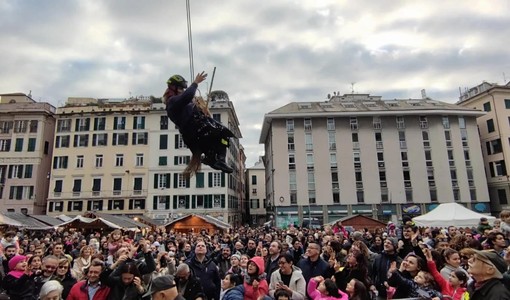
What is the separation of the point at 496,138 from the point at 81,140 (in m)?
52.7

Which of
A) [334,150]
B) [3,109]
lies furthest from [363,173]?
[3,109]

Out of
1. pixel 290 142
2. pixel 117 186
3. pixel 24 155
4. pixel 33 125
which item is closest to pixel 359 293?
pixel 290 142

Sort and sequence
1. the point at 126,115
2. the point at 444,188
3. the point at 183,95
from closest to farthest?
the point at 183,95
the point at 444,188
the point at 126,115

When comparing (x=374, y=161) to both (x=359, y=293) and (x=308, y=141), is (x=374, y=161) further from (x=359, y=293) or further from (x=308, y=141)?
(x=359, y=293)

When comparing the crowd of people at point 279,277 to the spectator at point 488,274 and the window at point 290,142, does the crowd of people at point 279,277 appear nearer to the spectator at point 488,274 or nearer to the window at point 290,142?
the spectator at point 488,274

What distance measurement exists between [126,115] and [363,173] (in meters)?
30.4

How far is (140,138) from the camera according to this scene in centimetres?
4406

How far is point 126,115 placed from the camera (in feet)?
145

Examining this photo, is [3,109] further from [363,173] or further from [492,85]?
[492,85]

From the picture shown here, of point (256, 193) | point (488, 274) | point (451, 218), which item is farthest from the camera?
point (256, 193)

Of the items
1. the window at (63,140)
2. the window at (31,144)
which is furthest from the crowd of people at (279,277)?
the window at (31,144)

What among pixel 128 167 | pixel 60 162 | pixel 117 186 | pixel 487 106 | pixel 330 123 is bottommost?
pixel 117 186

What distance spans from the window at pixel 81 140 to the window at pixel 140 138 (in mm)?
6086

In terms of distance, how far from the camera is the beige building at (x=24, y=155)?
42094 mm
